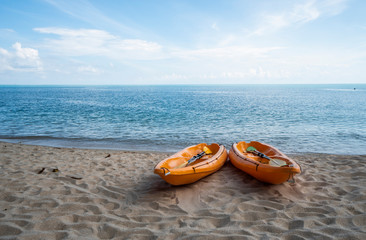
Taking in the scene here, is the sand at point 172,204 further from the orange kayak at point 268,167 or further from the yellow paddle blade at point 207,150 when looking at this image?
the yellow paddle blade at point 207,150

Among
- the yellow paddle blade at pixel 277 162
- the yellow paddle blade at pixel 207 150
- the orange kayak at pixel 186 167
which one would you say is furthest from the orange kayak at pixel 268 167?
the yellow paddle blade at pixel 207 150

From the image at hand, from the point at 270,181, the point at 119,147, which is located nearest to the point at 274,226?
the point at 270,181

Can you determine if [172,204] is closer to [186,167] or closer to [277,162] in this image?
[186,167]

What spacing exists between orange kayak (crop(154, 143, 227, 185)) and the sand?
0.66ft

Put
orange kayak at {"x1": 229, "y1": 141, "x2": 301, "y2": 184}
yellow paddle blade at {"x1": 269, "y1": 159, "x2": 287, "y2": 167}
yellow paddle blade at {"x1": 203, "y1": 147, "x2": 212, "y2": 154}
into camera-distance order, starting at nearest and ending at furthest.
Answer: orange kayak at {"x1": 229, "y1": 141, "x2": 301, "y2": 184}, yellow paddle blade at {"x1": 269, "y1": 159, "x2": 287, "y2": 167}, yellow paddle blade at {"x1": 203, "y1": 147, "x2": 212, "y2": 154}

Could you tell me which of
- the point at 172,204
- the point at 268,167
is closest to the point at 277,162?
the point at 268,167

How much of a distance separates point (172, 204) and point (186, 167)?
2.86 feet

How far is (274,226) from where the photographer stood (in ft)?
9.91

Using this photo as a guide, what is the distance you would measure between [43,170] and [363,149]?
1152 centimetres

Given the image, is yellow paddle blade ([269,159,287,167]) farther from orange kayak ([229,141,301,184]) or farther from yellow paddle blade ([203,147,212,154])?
yellow paddle blade ([203,147,212,154])

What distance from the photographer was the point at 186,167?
449 cm

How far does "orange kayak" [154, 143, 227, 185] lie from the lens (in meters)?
4.23

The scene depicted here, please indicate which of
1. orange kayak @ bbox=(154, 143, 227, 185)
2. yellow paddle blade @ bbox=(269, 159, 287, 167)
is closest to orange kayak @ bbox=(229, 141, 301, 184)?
yellow paddle blade @ bbox=(269, 159, 287, 167)

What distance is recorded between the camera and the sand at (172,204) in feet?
9.47
